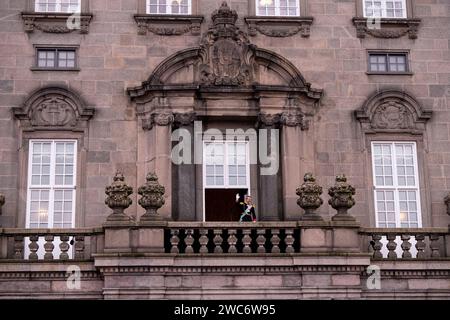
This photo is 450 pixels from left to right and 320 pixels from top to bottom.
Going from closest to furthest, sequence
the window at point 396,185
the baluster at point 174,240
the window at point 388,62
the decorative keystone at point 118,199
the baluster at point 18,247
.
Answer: the baluster at point 174,240, the decorative keystone at point 118,199, the baluster at point 18,247, the window at point 396,185, the window at point 388,62

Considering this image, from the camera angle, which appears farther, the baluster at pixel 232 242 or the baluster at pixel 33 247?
the baluster at pixel 33 247

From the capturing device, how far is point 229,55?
21.6m

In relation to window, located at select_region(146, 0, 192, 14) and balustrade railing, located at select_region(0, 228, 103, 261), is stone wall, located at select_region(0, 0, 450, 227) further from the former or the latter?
balustrade railing, located at select_region(0, 228, 103, 261)

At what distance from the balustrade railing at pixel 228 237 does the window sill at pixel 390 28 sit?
607cm

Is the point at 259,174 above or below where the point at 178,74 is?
below

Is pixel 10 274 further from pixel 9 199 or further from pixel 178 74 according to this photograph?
pixel 178 74

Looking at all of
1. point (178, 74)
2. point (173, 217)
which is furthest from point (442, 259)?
point (178, 74)

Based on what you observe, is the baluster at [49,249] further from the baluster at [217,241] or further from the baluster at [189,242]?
the baluster at [217,241]

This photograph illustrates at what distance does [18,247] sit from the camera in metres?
19.0

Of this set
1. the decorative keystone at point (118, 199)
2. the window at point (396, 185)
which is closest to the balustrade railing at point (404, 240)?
the window at point (396, 185)

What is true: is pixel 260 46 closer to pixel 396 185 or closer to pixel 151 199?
pixel 396 185

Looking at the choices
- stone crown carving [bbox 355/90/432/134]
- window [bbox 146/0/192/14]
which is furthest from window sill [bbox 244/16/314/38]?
stone crown carving [bbox 355/90/432/134]

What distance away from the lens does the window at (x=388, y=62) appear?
2234cm

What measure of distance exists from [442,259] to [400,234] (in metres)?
1.01
